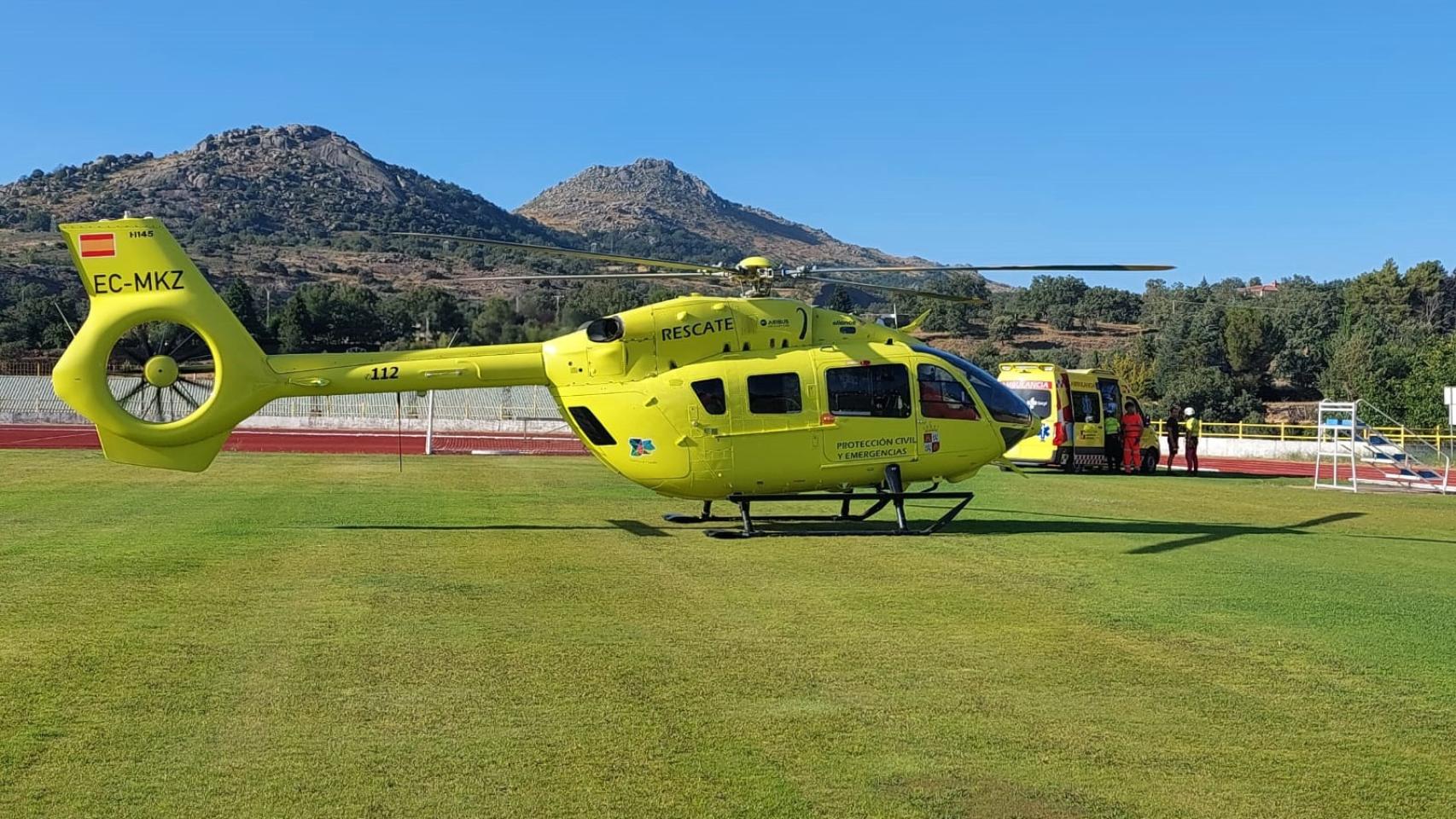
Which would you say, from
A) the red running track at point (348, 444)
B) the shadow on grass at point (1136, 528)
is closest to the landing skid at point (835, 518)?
the shadow on grass at point (1136, 528)

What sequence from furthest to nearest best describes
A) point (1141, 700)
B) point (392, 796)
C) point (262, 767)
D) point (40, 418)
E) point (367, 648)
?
point (40, 418), point (367, 648), point (1141, 700), point (262, 767), point (392, 796)

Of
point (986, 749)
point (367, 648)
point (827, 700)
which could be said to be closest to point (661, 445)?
point (367, 648)

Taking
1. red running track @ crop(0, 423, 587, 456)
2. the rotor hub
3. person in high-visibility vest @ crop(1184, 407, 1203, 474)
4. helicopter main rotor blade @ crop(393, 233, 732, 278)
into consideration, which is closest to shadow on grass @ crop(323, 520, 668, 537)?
the rotor hub

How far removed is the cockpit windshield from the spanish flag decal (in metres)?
10.5

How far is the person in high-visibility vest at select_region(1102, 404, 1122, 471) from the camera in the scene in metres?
31.7

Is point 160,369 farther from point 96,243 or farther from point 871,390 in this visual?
point 871,390

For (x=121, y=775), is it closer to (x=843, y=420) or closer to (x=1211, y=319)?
(x=843, y=420)

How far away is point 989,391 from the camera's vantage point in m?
15.9

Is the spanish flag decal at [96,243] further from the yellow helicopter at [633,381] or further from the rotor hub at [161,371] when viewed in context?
the rotor hub at [161,371]

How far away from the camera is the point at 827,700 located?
6617mm

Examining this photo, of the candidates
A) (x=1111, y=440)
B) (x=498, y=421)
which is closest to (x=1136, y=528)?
(x=1111, y=440)

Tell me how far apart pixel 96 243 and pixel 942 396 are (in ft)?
36.5

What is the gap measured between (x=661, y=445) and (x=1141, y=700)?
8.84m

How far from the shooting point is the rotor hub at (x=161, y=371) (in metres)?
14.9
